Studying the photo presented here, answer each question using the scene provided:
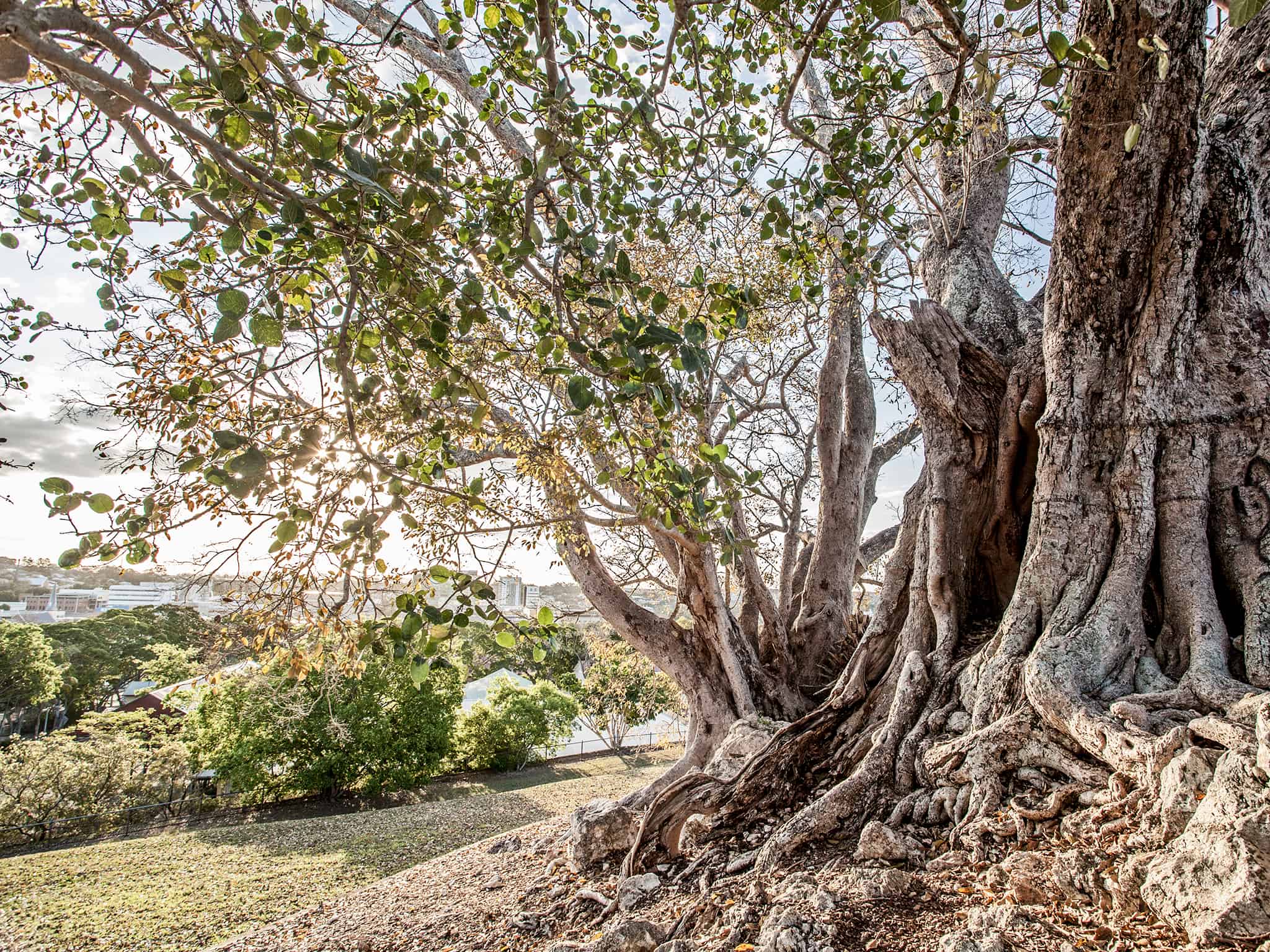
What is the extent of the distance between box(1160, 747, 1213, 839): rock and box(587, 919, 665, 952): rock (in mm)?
1687

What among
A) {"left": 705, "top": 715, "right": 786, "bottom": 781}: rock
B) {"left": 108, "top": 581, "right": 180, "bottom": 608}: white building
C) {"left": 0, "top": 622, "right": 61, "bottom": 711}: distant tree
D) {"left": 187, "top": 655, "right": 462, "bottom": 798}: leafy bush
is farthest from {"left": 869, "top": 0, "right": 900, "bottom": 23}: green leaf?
{"left": 0, "top": 622, "right": 61, "bottom": 711}: distant tree

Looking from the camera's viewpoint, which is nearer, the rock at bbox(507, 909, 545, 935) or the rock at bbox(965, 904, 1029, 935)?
the rock at bbox(965, 904, 1029, 935)

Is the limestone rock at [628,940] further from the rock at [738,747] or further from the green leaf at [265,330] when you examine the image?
the green leaf at [265,330]

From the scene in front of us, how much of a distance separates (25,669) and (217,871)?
19712mm

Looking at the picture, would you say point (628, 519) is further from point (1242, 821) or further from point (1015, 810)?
point (1242, 821)

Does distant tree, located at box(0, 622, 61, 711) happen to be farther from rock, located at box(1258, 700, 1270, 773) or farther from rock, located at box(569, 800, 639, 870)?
rock, located at box(1258, 700, 1270, 773)

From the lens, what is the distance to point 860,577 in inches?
357

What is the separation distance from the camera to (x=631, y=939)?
7.66 feet

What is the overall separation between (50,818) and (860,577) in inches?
635

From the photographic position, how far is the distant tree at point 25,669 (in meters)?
21.0

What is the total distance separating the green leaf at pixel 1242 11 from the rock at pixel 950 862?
2.47 meters

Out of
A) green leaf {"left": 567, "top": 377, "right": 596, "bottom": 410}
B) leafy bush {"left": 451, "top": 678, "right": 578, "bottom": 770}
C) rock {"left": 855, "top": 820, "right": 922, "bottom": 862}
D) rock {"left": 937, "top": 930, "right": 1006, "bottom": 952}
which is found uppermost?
green leaf {"left": 567, "top": 377, "right": 596, "bottom": 410}

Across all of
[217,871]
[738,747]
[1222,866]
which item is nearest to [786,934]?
[1222,866]

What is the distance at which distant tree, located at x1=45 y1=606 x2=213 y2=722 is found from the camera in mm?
24938
